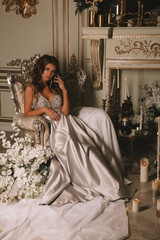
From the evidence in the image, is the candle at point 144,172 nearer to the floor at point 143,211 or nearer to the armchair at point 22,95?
the floor at point 143,211

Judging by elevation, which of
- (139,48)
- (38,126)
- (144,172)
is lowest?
(144,172)

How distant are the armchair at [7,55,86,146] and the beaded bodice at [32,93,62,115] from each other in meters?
0.19

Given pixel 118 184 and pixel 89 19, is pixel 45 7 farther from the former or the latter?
pixel 118 184

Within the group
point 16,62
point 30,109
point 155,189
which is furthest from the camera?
point 16,62

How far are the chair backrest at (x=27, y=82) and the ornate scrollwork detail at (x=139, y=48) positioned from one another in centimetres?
59

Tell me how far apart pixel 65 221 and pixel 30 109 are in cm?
134

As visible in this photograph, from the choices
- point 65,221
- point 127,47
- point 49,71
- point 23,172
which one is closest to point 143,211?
point 65,221

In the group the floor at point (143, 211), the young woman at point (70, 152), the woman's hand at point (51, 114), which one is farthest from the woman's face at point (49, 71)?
the floor at point (143, 211)

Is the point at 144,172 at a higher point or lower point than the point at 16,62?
lower

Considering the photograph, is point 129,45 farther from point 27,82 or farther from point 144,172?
point 144,172

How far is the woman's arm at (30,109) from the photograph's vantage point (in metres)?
3.10

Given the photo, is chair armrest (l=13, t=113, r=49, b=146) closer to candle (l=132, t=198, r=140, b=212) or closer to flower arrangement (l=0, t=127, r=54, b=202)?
flower arrangement (l=0, t=127, r=54, b=202)

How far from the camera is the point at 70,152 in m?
2.86

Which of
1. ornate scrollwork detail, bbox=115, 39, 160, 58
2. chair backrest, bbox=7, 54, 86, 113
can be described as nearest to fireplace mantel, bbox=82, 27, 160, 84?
ornate scrollwork detail, bbox=115, 39, 160, 58
